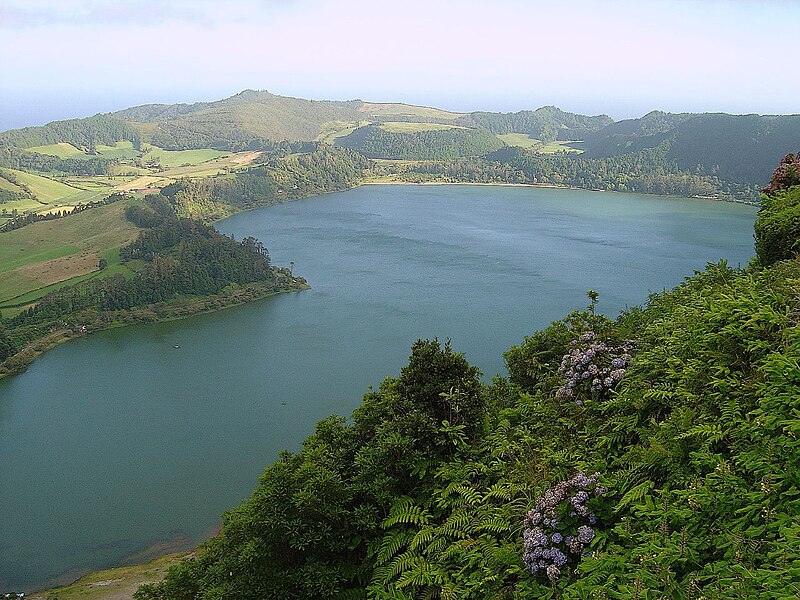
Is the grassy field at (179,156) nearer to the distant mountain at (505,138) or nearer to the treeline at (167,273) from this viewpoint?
the distant mountain at (505,138)

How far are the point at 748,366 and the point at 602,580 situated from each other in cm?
182

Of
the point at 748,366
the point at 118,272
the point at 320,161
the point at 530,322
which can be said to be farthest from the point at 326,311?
the point at 320,161

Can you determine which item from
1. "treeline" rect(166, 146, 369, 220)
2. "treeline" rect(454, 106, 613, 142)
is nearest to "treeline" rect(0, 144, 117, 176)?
"treeline" rect(166, 146, 369, 220)

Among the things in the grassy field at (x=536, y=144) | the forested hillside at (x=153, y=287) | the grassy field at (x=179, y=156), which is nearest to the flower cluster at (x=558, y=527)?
the forested hillside at (x=153, y=287)

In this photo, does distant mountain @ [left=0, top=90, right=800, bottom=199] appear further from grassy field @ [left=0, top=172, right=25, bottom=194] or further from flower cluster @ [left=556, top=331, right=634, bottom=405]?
flower cluster @ [left=556, top=331, right=634, bottom=405]

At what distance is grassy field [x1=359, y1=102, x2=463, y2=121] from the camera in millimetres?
171375

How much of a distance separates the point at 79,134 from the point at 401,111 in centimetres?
8637

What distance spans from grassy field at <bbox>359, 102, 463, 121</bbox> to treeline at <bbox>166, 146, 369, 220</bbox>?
243 ft

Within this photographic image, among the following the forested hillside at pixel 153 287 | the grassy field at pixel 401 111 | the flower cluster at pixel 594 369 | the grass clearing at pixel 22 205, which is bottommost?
the forested hillside at pixel 153 287

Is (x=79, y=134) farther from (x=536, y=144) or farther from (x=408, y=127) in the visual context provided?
(x=536, y=144)

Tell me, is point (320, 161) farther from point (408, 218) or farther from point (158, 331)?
point (158, 331)

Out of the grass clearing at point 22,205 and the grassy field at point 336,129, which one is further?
the grassy field at point 336,129

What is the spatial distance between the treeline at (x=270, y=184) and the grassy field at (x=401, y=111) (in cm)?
7405

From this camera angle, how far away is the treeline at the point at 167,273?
130 feet
